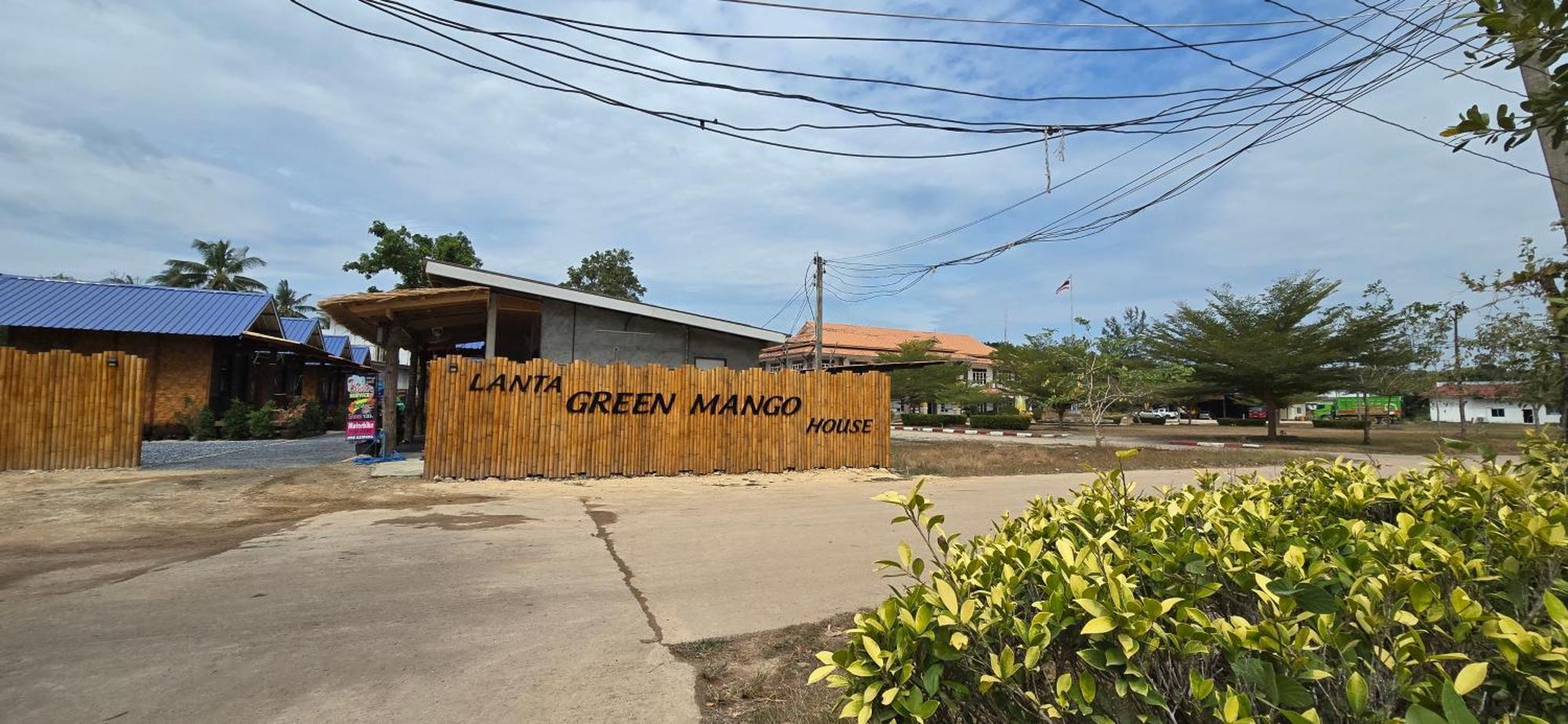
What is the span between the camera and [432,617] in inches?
185

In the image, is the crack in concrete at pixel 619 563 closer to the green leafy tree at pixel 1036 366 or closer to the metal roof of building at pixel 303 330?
the metal roof of building at pixel 303 330

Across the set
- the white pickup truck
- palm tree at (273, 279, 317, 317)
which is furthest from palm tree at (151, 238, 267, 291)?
the white pickup truck

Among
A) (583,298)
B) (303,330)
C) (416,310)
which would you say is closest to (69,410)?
(416,310)

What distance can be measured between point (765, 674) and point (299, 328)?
2847 cm

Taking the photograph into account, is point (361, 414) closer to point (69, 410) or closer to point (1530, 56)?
point (69, 410)

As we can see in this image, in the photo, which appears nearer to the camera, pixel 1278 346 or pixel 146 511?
pixel 146 511

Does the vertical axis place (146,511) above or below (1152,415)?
below

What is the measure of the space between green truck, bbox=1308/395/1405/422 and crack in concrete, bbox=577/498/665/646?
58061 mm

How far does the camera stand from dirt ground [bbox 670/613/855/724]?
3201 mm

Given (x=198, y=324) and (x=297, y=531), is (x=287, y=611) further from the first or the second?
(x=198, y=324)

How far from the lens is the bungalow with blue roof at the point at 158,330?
736 inches

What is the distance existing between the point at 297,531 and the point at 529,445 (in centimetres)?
464

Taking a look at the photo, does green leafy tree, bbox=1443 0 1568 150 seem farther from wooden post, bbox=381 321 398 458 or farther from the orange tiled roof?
the orange tiled roof

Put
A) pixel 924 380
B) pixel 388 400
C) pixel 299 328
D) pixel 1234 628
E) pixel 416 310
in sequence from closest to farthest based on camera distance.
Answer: pixel 1234 628
pixel 388 400
pixel 416 310
pixel 299 328
pixel 924 380
